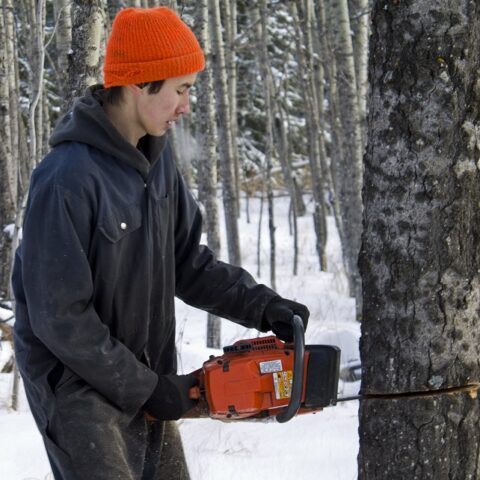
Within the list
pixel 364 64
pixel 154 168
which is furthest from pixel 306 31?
pixel 154 168

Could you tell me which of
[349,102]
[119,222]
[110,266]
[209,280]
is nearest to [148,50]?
[119,222]

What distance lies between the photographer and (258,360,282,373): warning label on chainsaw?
237 centimetres

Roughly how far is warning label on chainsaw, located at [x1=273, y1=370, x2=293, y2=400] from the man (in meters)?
0.21

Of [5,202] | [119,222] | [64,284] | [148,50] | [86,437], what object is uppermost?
[148,50]

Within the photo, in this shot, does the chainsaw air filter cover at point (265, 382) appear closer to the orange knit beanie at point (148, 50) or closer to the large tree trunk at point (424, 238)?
the large tree trunk at point (424, 238)

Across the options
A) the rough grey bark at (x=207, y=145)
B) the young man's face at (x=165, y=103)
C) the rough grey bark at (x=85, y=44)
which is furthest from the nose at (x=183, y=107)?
the rough grey bark at (x=207, y=145)

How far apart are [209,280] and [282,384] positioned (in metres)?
0.47

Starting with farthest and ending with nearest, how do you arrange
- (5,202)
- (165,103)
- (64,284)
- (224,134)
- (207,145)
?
(224,134) → (207,145) → (5,202) → (165,103) → (64,284)

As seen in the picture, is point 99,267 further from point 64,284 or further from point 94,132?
point 94,132

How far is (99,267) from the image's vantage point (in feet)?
7.14

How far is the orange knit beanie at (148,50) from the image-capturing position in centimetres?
224

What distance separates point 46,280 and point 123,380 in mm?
366

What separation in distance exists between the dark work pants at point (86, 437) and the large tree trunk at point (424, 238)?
2.63 ft

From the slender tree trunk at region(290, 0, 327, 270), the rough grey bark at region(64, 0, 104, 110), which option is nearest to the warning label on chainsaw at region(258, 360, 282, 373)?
the rough grey bark at region(64, 0, 104, 110)
